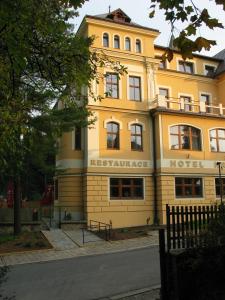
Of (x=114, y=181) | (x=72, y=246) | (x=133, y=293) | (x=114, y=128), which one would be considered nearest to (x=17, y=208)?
(x=72, y=246)

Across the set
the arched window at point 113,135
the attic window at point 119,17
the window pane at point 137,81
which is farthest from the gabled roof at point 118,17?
the arched window at point 113,135

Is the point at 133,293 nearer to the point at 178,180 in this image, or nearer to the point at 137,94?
the point at 178,180

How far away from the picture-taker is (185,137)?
3008 cm

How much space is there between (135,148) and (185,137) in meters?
3.84

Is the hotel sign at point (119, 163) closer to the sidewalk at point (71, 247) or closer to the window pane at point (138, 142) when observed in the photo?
the window pane at point (138, 142)

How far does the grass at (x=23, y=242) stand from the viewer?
19.9 meters

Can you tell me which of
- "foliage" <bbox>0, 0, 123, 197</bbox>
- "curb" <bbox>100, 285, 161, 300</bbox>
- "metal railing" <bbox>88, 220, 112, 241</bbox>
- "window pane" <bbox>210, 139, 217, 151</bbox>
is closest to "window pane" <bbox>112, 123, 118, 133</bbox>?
"metal railing" <bbox>88, 220, 112, 241</bbox>

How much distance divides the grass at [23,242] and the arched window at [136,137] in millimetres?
9705

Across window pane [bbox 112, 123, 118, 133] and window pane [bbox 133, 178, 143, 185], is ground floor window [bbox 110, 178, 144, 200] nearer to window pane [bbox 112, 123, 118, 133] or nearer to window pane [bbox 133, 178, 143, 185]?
window pane [bbox 133, 178, 143, 185]

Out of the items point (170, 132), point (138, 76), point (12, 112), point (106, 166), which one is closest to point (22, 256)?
point (106, 166)

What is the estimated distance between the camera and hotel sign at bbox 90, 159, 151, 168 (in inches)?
1086

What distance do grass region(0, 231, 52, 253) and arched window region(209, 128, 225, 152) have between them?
582 inches

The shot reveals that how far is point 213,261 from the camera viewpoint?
26.8ft

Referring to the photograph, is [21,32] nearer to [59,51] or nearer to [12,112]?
[59,51]
